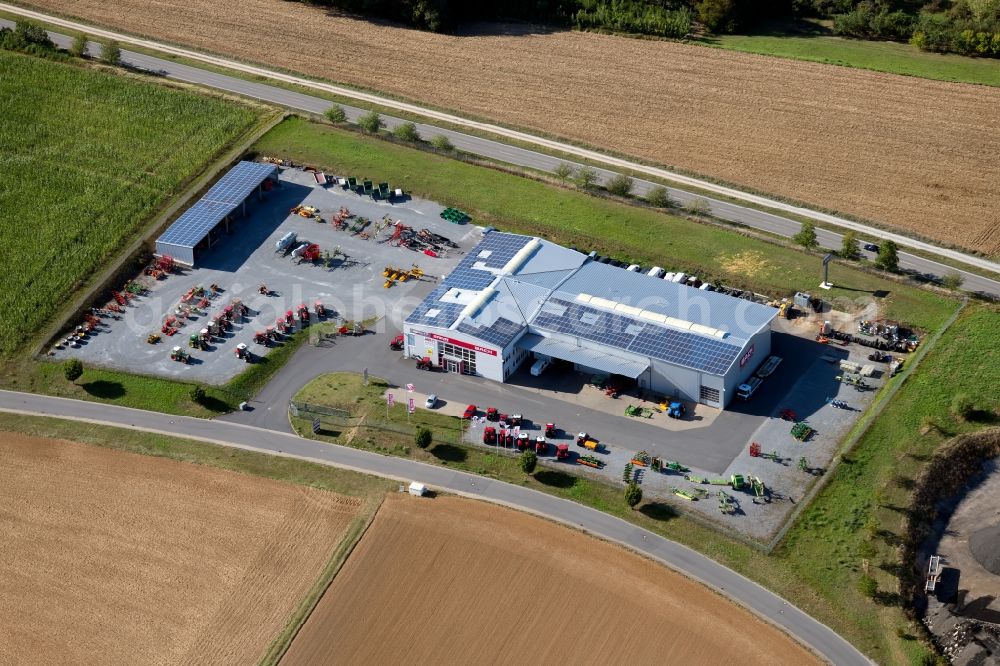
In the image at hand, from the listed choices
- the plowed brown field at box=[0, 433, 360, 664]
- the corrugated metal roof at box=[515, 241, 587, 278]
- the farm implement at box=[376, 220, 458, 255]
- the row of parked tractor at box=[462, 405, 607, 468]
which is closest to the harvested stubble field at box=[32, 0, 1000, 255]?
the corrugated metal roof at box=[515, 241, 587, 278]

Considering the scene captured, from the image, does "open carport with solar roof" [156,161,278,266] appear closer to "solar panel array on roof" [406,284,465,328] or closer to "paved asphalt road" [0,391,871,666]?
"paved asphalt road" [0,391,871,666]

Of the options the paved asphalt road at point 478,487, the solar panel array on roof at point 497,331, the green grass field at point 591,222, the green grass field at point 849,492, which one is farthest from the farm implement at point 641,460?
the green grass field at point 591,222

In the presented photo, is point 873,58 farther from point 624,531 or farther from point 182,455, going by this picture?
point 182,455

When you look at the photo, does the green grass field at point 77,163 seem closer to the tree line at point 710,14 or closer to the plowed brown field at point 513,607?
the tree line at point 710,14

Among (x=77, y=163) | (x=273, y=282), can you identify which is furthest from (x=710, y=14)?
(x=77, y=163)

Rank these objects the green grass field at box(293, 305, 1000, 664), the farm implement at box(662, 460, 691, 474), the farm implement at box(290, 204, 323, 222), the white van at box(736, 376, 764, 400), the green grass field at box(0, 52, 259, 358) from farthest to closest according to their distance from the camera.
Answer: the farm implement at box(290, 204, 323, 222), the green grass field at box(0, 52, 259, 358), the white van at box(736, 376, 764, 400), the farm implement at box(662, 460, 691, 474), the green grass field at box(293, 305, 1000, 664)

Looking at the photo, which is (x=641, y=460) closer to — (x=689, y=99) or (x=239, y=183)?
(x=239, y=183)

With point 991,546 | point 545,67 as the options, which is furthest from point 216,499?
point 545,67
